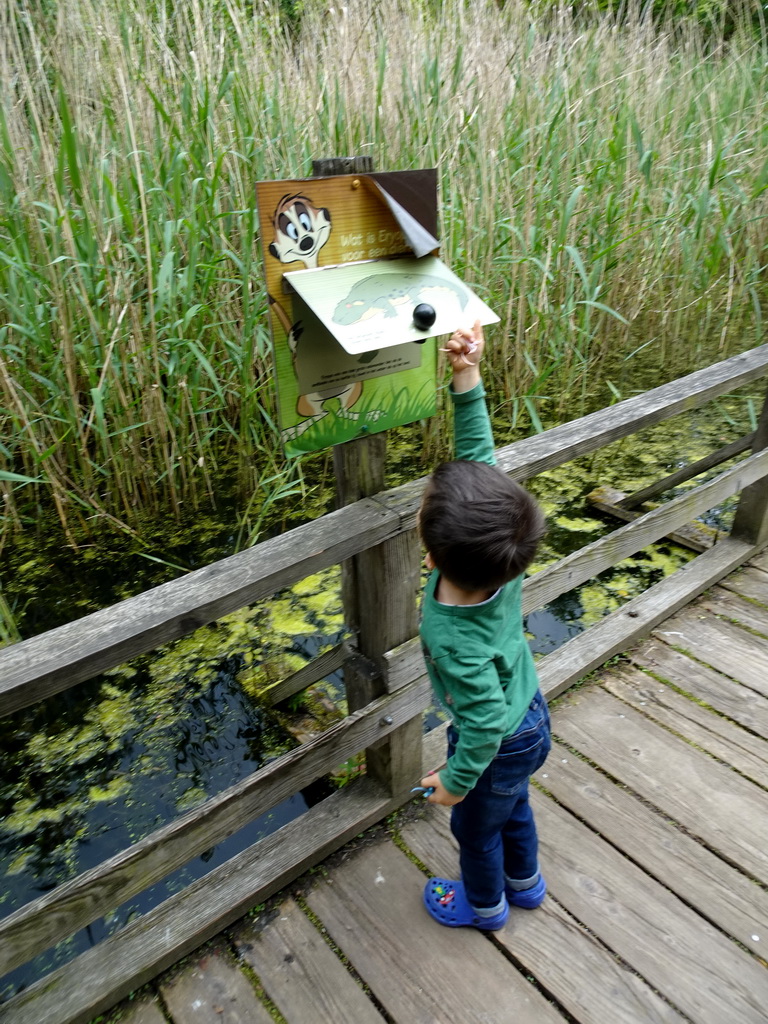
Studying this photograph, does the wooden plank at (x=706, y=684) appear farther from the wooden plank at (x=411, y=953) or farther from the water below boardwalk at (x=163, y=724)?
the wooden plank at (x=411, y=953)

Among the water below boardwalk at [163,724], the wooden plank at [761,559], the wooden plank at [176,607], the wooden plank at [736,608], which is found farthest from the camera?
the wooden plank at [761,559]

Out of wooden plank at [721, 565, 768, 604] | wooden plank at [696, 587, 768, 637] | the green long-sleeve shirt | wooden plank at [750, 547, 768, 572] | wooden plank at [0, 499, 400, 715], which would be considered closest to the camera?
wooden plank at [0, 499, 400, 715]

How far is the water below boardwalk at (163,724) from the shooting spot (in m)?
1.71

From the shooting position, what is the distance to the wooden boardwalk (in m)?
1.21

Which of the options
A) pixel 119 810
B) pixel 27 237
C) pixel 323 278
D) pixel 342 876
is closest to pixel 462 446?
pixel 323 278

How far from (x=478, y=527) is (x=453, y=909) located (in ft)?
2.63

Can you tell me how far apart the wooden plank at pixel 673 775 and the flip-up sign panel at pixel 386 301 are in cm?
111

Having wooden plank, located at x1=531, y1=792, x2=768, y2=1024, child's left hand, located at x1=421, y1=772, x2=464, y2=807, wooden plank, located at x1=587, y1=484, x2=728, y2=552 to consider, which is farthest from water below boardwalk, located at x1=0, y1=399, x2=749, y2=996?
child's left hand, located at x1=421, y1=772, x2=464, y2=807

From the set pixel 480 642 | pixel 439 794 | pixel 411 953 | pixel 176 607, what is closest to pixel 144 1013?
pixel 411 953

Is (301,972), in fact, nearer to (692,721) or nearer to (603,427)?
(692,721)

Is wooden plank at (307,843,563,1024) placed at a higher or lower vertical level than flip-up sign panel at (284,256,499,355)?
lower

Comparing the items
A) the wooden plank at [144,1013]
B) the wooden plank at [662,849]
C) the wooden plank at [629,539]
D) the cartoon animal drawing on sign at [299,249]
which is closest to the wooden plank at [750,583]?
the wooden plank at [629,539]

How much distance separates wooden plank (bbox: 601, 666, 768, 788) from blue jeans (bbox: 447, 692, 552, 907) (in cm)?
60

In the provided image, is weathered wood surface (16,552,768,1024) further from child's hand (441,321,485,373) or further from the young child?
child's hand (441,321,485,373)
